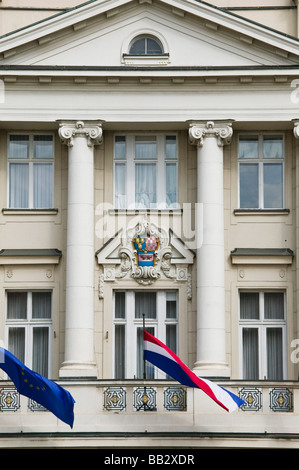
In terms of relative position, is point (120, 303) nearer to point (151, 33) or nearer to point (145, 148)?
point (145, 148)

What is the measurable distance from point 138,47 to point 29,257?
6576 millimetres

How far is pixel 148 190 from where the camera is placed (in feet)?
135

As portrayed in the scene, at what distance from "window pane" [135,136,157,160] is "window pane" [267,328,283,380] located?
592 cm

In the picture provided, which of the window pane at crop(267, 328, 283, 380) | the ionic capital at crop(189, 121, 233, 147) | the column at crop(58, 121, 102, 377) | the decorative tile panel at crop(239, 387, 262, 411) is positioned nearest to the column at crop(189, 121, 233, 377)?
the ionic capital at crop(189, 121, 233, 147)

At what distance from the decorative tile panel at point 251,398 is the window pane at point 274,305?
311 cm

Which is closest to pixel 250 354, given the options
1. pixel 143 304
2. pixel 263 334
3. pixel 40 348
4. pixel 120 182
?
pixel 263 334

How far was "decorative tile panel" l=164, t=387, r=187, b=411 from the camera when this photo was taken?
124 feet

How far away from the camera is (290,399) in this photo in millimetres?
37812

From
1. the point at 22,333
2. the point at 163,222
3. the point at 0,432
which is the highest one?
the point at 163,222

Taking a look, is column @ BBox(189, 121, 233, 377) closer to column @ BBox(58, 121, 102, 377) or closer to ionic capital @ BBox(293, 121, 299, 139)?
ionic capital @ BBox(293, 121, 299, 139)

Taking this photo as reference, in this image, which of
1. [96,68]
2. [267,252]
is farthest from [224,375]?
[96,68]

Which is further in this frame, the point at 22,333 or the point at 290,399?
the point at 22,333

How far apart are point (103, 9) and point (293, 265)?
8765 millimetres

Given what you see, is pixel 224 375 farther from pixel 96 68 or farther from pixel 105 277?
pixel 96 68
